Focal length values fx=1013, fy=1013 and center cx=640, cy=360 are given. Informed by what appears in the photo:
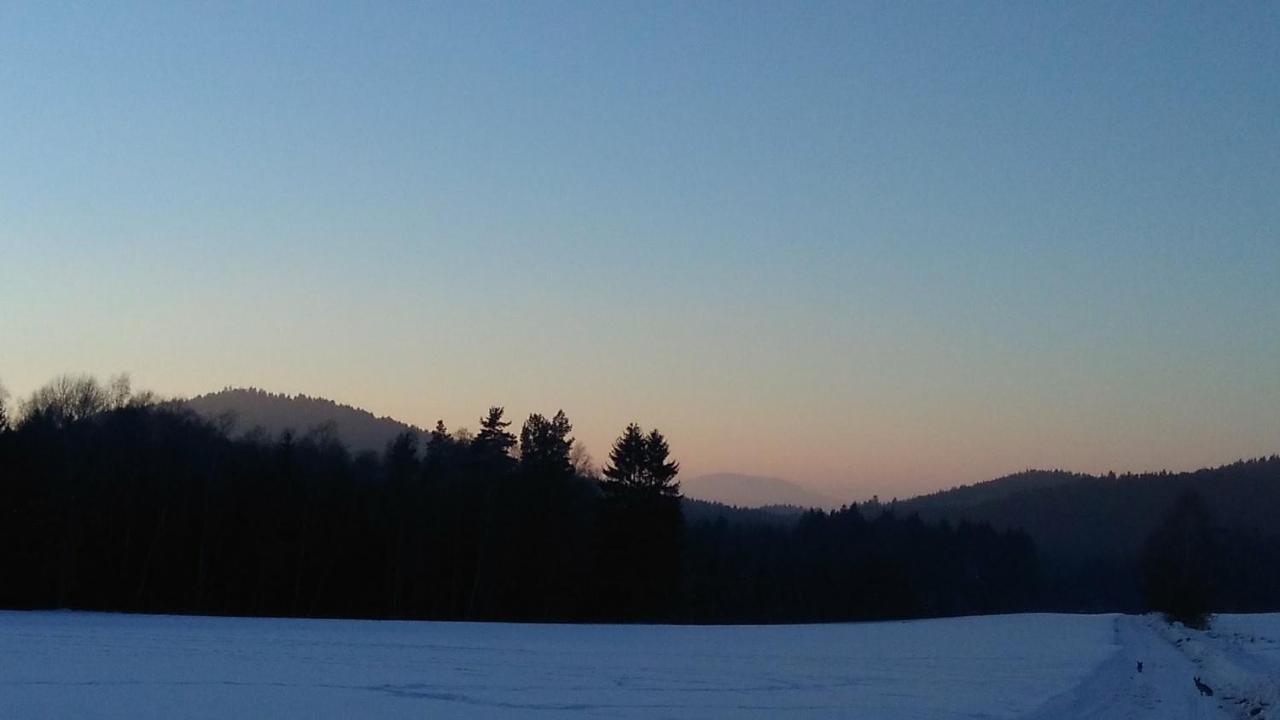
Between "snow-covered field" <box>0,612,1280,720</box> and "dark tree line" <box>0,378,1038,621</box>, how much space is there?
10.0 metres

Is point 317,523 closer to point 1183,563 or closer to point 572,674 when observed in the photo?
point 572,674

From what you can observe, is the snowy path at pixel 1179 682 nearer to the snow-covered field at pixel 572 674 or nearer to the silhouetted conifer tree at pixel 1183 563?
the snow-covered field at pixel 572 674

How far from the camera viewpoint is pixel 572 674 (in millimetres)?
23875

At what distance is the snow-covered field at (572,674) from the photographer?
58.3 ft

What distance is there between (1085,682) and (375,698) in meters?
16.7

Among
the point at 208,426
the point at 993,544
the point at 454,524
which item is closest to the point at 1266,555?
the point at 993,544

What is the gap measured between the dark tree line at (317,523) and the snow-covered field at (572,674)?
10000mm

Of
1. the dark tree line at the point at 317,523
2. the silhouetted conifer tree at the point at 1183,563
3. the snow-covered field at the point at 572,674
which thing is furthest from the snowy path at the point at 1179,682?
the dark tree line at the point at 317,523

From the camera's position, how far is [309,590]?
55906 millimetres

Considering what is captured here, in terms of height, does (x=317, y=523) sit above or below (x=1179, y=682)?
above

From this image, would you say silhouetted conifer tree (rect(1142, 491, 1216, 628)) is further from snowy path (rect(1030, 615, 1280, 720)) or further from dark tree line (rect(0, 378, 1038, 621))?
dark tree line (rect(0, 378, 1038, 621))

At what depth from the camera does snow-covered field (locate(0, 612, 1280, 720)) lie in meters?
17.8

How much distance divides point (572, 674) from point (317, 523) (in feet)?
119

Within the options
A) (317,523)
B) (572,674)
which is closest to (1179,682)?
(572,674)
